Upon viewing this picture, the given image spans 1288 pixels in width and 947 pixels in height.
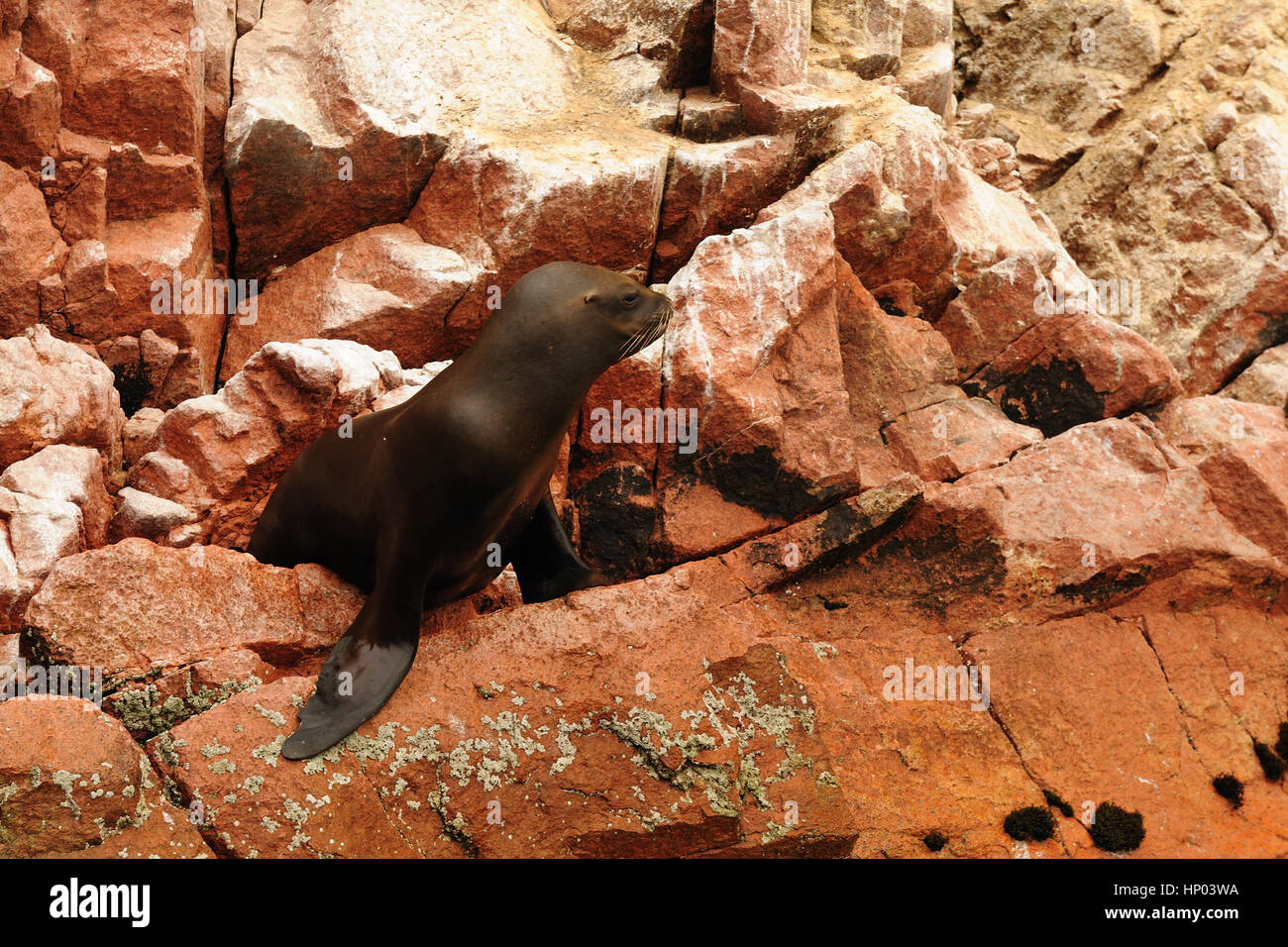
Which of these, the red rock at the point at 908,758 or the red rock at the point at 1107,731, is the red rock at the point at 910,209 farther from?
the red rock at the point at 908,758

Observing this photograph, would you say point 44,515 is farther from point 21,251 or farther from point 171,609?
point 21,251

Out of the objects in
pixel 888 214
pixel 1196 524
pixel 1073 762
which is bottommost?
pixel 1073 762

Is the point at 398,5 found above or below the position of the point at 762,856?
above

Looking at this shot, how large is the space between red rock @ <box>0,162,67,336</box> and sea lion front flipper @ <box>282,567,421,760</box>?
335cm

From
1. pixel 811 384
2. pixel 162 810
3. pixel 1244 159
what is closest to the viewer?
pixel 162 810

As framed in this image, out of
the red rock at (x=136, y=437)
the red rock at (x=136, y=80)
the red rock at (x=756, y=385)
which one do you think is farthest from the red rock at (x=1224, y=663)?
the red rock at (x=136, y=80)

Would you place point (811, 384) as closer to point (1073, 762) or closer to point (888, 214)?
point (888, 214)

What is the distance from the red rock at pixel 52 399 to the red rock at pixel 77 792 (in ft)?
6.93

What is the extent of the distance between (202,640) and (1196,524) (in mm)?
4905

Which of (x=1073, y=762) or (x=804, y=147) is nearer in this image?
(x=1073, y=762)

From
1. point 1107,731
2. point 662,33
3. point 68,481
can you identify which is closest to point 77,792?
point 68,481

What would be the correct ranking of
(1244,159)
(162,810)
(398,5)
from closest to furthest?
(162,810) → (398,5) → (1244,159)

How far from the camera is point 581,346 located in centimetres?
521

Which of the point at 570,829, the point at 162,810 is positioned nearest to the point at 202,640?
the point at 162,810
